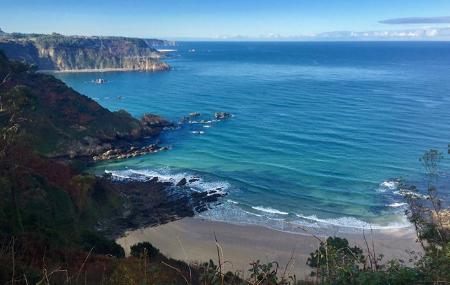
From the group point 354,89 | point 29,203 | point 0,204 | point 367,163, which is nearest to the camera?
point 0,204

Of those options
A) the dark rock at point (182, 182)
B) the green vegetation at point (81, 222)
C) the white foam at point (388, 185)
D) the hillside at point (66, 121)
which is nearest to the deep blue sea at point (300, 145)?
the white foam at point (388, 185)

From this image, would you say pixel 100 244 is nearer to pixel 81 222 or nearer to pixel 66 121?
pixel 81 222

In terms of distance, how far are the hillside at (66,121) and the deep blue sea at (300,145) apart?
224 inches

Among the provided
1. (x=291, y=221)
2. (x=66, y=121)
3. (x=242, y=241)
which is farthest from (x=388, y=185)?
(x=66, y=121)

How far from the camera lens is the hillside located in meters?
55.5

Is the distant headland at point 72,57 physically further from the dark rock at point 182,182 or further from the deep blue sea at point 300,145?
the dark rock at point 182,182

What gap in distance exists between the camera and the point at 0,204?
81.3ft

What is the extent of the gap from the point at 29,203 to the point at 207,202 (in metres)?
16.6

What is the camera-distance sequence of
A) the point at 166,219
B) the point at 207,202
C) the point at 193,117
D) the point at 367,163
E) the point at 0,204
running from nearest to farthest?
1. the point at 0,204
2. the point at 166,219
3. the point at 207,202
4. the point at 367,163
5. the point at 193,117

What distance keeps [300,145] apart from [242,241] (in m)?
26.0

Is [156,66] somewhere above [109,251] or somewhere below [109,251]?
above

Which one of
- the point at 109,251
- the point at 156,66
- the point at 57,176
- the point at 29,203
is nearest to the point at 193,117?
the point at 57,176

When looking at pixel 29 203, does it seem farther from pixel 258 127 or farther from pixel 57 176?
pixel 258 127

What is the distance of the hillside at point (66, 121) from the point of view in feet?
182
